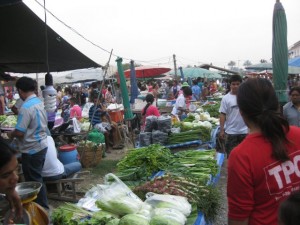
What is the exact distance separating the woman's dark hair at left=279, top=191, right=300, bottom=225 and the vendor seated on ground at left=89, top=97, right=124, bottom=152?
808cm

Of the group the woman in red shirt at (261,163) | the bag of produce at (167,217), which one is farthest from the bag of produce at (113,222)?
the woman in red shirt at (261,163)

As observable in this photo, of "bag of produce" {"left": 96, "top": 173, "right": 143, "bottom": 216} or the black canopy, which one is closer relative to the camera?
"bag of produce" {"left": 96, "top": 173, "right": 143, "bottom": 216}

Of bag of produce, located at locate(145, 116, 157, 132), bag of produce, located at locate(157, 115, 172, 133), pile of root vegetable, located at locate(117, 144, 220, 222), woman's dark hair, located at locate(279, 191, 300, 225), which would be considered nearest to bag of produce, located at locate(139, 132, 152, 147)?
bag of produce, located at locate(145, 116, 157, 132)

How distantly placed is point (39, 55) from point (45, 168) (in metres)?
3.78

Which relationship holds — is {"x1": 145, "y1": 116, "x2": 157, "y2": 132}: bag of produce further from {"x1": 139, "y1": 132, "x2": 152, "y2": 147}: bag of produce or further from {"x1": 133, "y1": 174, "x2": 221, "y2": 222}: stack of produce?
{"x1": 133, "y1": 174, "x2": 221, "y2": 222}: stack of produce

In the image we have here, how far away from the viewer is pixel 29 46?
7391 millimetres

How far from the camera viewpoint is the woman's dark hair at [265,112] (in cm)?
168

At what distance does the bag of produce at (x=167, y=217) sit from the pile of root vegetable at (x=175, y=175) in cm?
50

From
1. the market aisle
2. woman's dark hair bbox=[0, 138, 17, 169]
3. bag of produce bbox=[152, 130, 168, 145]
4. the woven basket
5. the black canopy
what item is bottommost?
the market aisle

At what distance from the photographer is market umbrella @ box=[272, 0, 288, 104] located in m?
5.30

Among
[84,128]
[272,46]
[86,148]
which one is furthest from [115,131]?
[272,46]

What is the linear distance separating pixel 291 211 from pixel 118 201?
1827 mm

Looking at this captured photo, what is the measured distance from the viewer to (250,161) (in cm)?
165

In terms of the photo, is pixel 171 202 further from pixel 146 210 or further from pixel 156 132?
pixel 156 132
